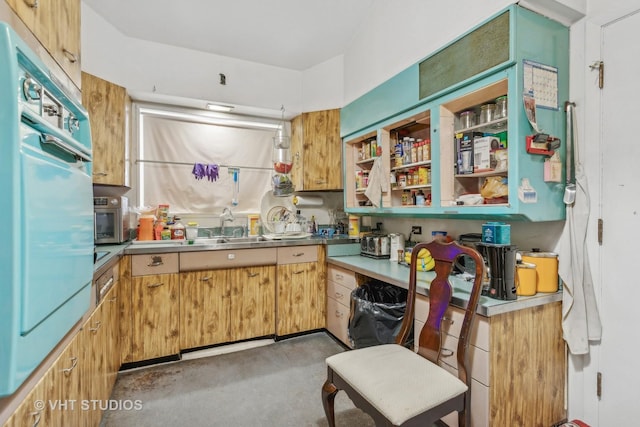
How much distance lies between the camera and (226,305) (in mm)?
2545

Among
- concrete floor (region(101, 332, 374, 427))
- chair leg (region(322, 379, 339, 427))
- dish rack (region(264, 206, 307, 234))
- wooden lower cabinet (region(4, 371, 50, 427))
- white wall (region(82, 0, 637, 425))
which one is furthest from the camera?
dish rack (region(264, 206, 307, 234))

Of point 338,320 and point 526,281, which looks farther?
point 338,320

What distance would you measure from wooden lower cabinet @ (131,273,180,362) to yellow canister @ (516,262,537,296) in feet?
7.57

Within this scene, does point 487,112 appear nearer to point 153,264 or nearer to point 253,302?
point 253,302

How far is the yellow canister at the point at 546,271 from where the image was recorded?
161cm

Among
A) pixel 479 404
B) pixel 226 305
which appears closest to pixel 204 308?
pixel 226 305

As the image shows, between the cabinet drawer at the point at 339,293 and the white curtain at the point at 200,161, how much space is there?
1202 millimetres

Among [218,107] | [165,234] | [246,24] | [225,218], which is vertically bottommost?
[165,234]

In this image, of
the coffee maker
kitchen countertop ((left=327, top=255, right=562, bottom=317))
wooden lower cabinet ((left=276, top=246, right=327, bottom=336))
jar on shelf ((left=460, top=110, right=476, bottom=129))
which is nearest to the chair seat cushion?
kitchen countertop ((left=327, top=255, right=562, bottom=317))

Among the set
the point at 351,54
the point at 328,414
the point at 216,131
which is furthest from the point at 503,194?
the point at 216,131

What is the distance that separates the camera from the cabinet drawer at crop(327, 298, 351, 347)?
98.8 inches

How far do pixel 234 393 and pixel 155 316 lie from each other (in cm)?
87

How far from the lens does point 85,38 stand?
91.4 inches

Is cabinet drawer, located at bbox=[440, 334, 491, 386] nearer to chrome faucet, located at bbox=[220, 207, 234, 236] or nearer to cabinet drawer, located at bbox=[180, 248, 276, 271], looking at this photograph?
cabinet drawer, located at bbox=[180, 248, 276, 271]
